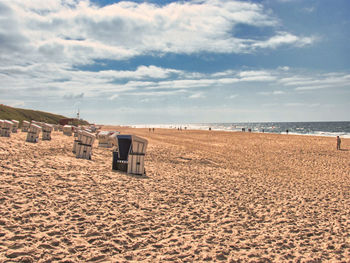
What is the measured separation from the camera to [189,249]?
4.13 metres

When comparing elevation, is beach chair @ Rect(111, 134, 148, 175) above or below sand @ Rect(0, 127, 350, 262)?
Answer: above

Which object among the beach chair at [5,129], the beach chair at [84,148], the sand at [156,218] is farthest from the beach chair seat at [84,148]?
the beach chair at [5,129]

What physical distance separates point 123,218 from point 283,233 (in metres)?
3.49

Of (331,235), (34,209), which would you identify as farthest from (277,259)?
(34,209)

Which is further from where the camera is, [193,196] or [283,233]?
[193,196]

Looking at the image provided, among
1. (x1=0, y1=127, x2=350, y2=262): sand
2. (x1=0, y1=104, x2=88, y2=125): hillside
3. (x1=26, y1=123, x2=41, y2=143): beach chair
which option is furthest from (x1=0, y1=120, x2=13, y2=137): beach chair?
(x1=0, y1=104, x2=88, y2=125): hillside

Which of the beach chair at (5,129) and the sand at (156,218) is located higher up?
the beach chair at (5,129)

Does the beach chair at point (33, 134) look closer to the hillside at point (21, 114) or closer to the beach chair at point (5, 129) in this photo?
the beach chair at point (5, 129)

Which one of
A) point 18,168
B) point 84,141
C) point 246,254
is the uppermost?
point 84,141

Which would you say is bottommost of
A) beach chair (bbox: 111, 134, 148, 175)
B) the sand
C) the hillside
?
the sand

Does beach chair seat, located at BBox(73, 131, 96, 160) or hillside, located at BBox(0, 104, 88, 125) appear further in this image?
hillside, located at BBox(0, 104, 88, 125)

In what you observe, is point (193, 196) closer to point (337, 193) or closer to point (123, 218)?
point (123, 218)

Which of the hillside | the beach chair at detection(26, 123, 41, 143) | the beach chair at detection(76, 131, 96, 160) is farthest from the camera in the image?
the hillside

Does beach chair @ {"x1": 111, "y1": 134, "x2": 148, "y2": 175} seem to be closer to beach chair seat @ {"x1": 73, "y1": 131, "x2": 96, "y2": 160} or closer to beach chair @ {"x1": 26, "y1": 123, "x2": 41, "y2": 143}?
beach chair seat @ {"x1": 73, "y1": 131, "x2": 96, "y2": 160}
